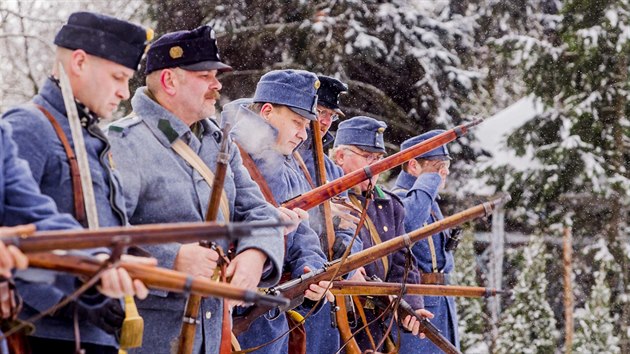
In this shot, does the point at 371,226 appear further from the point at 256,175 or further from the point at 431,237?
the point at 256,175

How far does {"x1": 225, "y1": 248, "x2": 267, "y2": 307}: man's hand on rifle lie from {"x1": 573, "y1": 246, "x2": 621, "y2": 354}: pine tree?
10.2 metres

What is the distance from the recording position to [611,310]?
14.5 m

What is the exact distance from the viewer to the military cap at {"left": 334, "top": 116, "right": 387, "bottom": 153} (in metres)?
7.26

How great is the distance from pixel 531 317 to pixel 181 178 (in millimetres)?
10901

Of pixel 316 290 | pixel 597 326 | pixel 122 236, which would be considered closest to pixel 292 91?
pixel 316 290

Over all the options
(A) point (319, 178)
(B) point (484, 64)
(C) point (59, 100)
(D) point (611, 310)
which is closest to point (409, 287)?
(A) point (319, 178)

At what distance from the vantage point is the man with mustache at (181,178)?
3.98m

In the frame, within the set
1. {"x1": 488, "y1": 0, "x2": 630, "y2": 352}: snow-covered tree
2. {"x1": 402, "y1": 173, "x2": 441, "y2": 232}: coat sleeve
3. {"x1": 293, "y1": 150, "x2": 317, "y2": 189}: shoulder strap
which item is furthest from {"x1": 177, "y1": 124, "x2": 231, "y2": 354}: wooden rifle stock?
{"x1": 488, "y1": 0, "x2": 630, "y2": 352}: snow-covered tree

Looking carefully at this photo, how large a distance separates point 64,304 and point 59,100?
73 cm

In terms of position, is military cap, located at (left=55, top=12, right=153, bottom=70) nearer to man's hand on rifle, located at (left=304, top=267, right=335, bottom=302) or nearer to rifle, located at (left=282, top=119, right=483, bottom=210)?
rifle, located at (left=282, top=119, right=483, bottom=210)

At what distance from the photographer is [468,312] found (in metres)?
14.9

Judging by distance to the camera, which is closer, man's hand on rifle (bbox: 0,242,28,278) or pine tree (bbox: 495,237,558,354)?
man's hand on rifle (bbox: 0,242,28,278)

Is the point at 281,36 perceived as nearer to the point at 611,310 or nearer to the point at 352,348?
the point at 611,310

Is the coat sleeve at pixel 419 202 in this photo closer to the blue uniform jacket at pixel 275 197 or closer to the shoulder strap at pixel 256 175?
the blue uniform jacket at pixel 275 197
